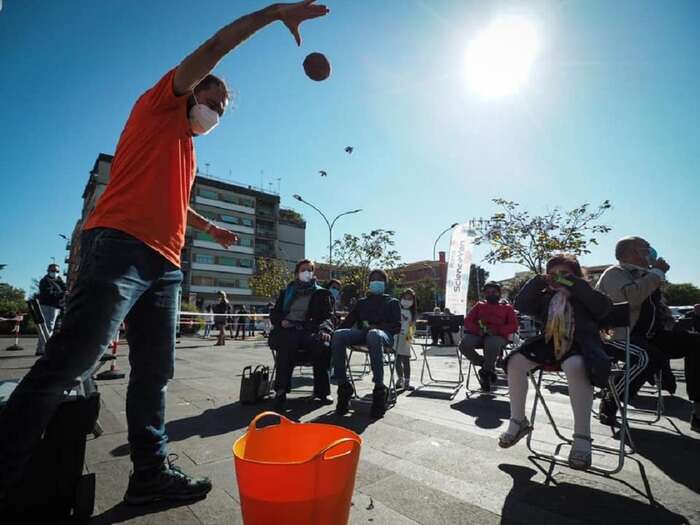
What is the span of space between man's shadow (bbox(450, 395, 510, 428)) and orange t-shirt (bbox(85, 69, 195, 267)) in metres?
3.16

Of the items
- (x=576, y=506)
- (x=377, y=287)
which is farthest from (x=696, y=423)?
(x=377, y=287)

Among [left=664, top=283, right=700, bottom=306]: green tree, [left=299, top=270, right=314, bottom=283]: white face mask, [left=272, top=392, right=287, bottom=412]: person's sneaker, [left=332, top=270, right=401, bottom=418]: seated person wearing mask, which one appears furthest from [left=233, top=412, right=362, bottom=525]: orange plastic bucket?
[left=664, top=283, right=700, bottom=306]: green tree

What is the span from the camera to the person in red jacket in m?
5.45

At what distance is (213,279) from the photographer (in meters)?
55.2

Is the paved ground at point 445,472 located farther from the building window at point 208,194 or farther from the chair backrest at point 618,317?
the building window at point 208,194

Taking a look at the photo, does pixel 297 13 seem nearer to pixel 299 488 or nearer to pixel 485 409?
pixel 299 488

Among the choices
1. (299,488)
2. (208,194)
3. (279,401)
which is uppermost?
(208,194)

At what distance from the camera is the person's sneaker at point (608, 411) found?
11.1 ft

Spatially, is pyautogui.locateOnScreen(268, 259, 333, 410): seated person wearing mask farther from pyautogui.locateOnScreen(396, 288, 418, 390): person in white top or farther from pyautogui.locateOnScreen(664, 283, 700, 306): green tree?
pyautogui.locateOnScreen(664, 283, 700, 306): green tree

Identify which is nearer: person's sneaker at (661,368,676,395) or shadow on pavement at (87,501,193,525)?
shadow on pavement at (87,501,193,525)

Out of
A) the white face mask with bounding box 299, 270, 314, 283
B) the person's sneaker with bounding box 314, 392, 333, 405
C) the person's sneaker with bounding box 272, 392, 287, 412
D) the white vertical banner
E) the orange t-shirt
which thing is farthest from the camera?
the white vertical banner

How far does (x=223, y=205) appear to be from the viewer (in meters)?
57.9

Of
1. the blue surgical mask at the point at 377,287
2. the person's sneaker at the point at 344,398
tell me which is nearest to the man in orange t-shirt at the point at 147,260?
the person's sneaker at the point at 344,398

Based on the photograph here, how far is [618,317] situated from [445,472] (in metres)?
1.53
